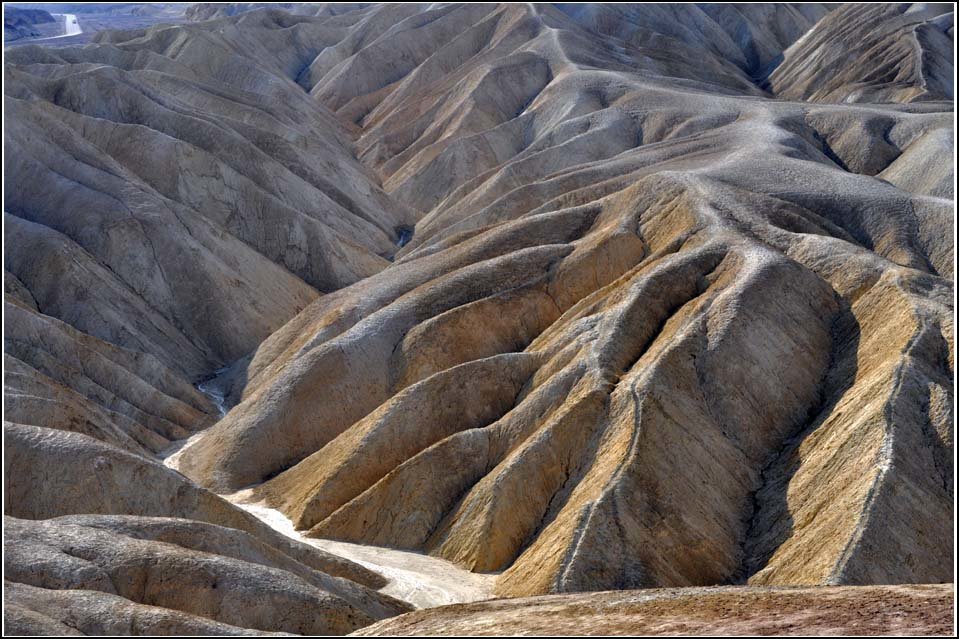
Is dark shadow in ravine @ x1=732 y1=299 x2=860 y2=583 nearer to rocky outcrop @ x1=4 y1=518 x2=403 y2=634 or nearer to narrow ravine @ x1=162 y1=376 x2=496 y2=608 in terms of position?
narrow ravine @ x1=162 y1=376 x2=496 y2=608

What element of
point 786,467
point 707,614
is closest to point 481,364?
point 786,467

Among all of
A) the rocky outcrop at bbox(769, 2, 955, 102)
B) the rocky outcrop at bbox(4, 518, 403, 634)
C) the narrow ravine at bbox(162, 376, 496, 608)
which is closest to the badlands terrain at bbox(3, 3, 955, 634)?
the rocky outcrop at bbox(4, 518, 403, 634)

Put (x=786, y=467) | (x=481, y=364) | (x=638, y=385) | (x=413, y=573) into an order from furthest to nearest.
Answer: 1. (x=481, y=364)
2. (x=638, y=385)
3. (x=786, y=467)
4. (x=413, y=573)

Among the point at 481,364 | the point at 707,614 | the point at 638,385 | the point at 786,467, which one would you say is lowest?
the point at 707,614

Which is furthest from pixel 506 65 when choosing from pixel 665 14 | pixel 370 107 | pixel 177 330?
pixel 177 330

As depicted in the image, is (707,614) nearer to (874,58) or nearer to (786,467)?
(786,467)

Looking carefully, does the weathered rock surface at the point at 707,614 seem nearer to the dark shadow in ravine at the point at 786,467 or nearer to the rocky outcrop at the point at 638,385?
the rocky outcrop at the point at 638,385

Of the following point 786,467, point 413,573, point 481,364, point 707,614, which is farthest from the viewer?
point 481,364
